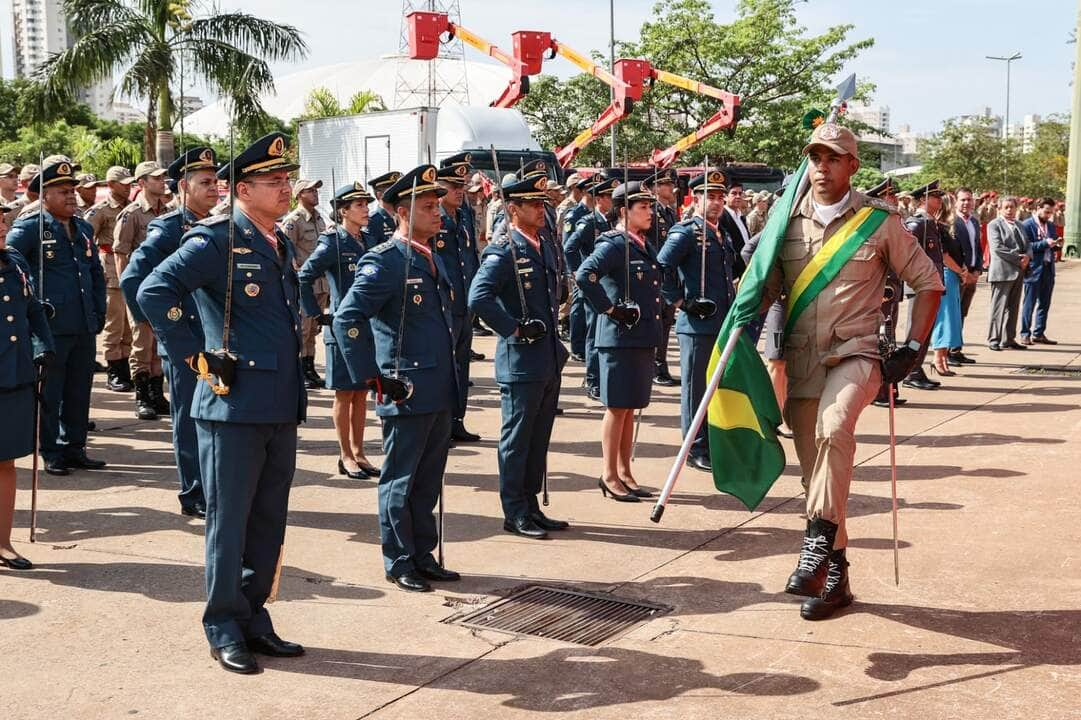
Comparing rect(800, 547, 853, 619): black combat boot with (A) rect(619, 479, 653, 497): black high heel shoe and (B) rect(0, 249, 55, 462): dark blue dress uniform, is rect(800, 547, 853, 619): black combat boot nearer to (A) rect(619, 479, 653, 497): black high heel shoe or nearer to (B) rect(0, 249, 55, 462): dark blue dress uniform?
(A) rect(619, 479, 653, 497): black high heel shoe

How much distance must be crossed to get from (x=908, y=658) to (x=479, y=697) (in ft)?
5.70

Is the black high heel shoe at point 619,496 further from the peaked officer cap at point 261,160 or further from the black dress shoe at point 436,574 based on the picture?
the peaked officer cap at point 261,160

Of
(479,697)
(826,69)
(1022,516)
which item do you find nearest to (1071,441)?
(1022,516)

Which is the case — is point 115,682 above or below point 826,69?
below

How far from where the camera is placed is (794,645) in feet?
17.2

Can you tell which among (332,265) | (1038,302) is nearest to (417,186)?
(332,265)

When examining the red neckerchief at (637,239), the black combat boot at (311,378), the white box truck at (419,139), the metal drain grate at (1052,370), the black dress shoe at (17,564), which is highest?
the white box truck at (419,139)

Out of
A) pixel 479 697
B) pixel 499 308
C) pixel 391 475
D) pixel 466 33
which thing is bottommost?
pixel 479 697

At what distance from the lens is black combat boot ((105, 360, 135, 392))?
1207cm

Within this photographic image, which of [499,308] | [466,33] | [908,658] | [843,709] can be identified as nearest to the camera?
[843,709]

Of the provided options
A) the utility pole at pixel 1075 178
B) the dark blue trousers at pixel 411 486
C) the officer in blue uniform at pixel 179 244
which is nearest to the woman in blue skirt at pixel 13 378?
the officer in blue uniform at pixel 179 244

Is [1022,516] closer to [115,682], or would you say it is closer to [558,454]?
[558,454]

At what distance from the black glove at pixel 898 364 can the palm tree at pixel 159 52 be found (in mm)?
20456

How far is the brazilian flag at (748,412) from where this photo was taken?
589cm
